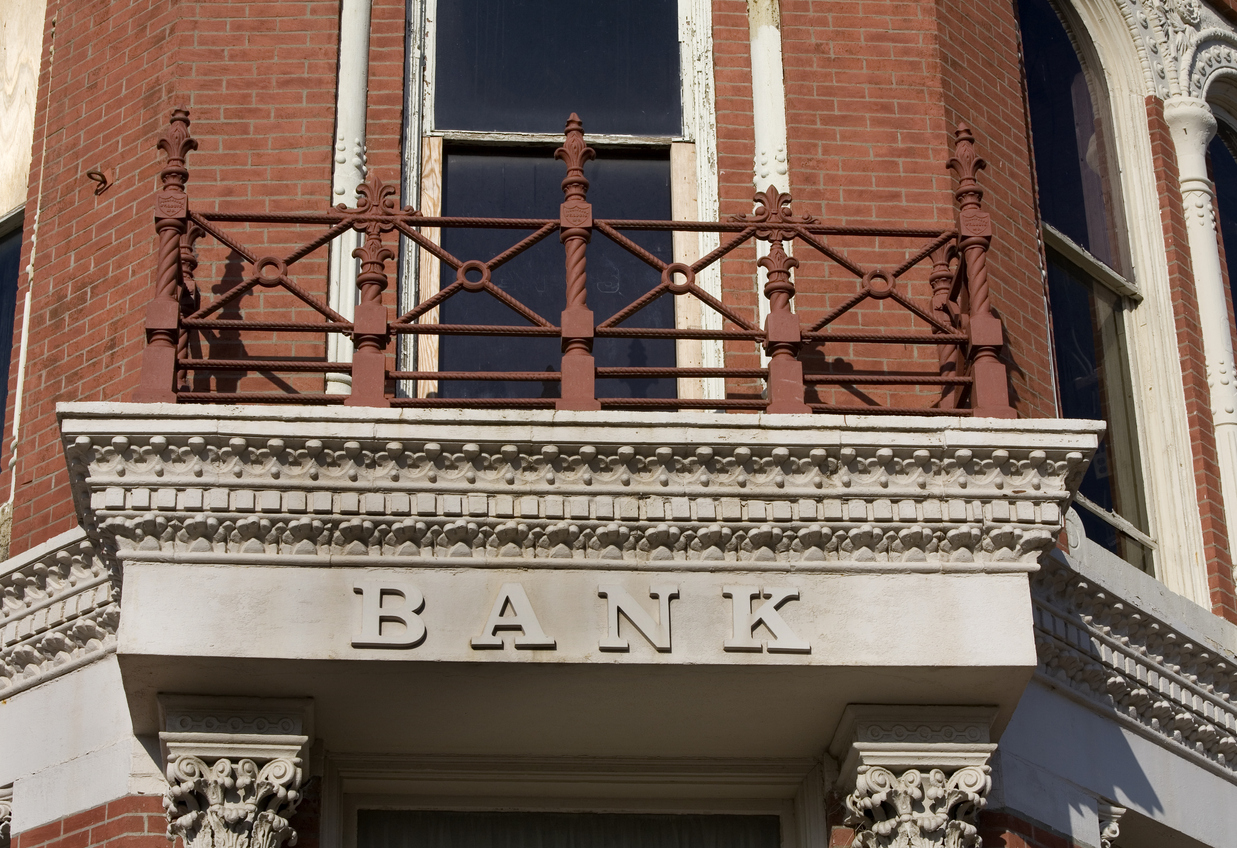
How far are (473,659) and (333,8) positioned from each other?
12.4 ft

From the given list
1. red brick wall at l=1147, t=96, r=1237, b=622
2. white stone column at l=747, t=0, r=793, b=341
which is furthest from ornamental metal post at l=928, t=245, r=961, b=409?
red brick wall at l=1147, t=96, r=1237, b=622

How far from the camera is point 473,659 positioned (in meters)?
7.75

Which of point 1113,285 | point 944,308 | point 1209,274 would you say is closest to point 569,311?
point 944,308

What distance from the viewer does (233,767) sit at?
7820 millimetres

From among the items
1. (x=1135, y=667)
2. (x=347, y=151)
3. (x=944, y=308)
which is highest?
(x=347, y=151)

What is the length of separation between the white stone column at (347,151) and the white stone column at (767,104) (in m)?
1.91

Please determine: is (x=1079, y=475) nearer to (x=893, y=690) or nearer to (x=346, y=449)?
(x=893, y=690)

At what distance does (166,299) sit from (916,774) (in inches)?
140

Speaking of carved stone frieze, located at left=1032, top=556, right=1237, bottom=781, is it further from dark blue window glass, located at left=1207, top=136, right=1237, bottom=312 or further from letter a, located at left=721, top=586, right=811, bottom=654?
dark blue window glass, located at left=1207, top=136, right=1237, bottom=312

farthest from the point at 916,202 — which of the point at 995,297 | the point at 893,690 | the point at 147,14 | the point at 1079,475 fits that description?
the point at 147,14

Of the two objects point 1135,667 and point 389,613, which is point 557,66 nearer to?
point 389,613

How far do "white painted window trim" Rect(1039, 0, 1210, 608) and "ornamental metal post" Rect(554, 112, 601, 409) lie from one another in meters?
4.11

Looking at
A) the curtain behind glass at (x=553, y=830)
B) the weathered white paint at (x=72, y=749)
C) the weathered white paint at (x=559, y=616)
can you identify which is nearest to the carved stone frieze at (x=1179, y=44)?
the weathered white paint at (x=559, y=616)

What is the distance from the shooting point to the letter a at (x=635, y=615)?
25.7 ft
